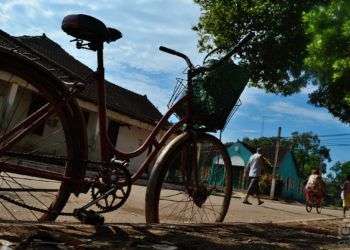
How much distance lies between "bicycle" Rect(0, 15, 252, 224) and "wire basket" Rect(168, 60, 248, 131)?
2.0 inches

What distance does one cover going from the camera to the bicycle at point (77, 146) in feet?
11.5

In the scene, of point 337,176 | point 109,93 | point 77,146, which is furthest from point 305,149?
point 77,146

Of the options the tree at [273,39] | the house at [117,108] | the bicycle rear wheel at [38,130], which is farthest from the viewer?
the house at [117,108]

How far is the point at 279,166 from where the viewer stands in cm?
5741

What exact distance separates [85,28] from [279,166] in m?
55.3

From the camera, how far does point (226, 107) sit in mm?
4867

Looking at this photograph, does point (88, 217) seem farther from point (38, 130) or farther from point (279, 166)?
point (279, 166)

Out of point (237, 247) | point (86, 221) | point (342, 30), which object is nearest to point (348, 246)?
point (237, 247)

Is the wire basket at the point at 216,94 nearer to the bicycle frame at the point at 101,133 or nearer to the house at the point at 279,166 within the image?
the bicycle frame at the point at 101,133

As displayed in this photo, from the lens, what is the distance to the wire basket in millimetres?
4812

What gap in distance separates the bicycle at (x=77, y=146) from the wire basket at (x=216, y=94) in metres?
0.05

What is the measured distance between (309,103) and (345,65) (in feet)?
26.8

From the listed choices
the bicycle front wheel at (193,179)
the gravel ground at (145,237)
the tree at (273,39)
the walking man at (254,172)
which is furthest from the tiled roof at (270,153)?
the gravel ground at (145,237)

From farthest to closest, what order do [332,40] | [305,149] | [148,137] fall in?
[305,149]
[332,40]
[148,137]
